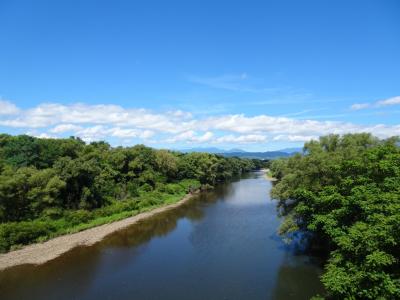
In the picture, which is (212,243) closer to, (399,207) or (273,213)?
(273,213)

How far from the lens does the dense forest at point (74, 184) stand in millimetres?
35375

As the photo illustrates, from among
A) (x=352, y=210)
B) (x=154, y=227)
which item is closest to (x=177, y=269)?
(x=352, y=210)

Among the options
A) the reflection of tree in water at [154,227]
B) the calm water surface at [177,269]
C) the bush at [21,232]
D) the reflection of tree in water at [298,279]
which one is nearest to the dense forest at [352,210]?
the reflection of tree in water at [298,279]

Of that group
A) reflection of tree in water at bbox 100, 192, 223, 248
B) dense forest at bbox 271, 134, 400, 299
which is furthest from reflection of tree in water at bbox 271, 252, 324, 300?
reflection of tree in water at bbox 100, 192, 223, 248

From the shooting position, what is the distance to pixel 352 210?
20969 millimetres

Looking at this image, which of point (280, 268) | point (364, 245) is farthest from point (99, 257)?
point (364, 245)

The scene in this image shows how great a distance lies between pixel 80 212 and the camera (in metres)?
41.1

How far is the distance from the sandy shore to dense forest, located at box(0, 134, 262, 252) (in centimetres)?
108

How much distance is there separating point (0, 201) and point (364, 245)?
3421 cm

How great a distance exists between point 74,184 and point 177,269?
22052 mm

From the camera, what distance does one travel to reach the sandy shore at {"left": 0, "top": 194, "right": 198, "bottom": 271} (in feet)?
95.2

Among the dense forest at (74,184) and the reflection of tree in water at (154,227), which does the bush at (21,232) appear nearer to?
the dense forest at (74,184)

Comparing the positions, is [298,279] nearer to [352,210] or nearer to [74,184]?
[352,210]

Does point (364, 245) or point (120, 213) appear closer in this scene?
point (364, 245)
